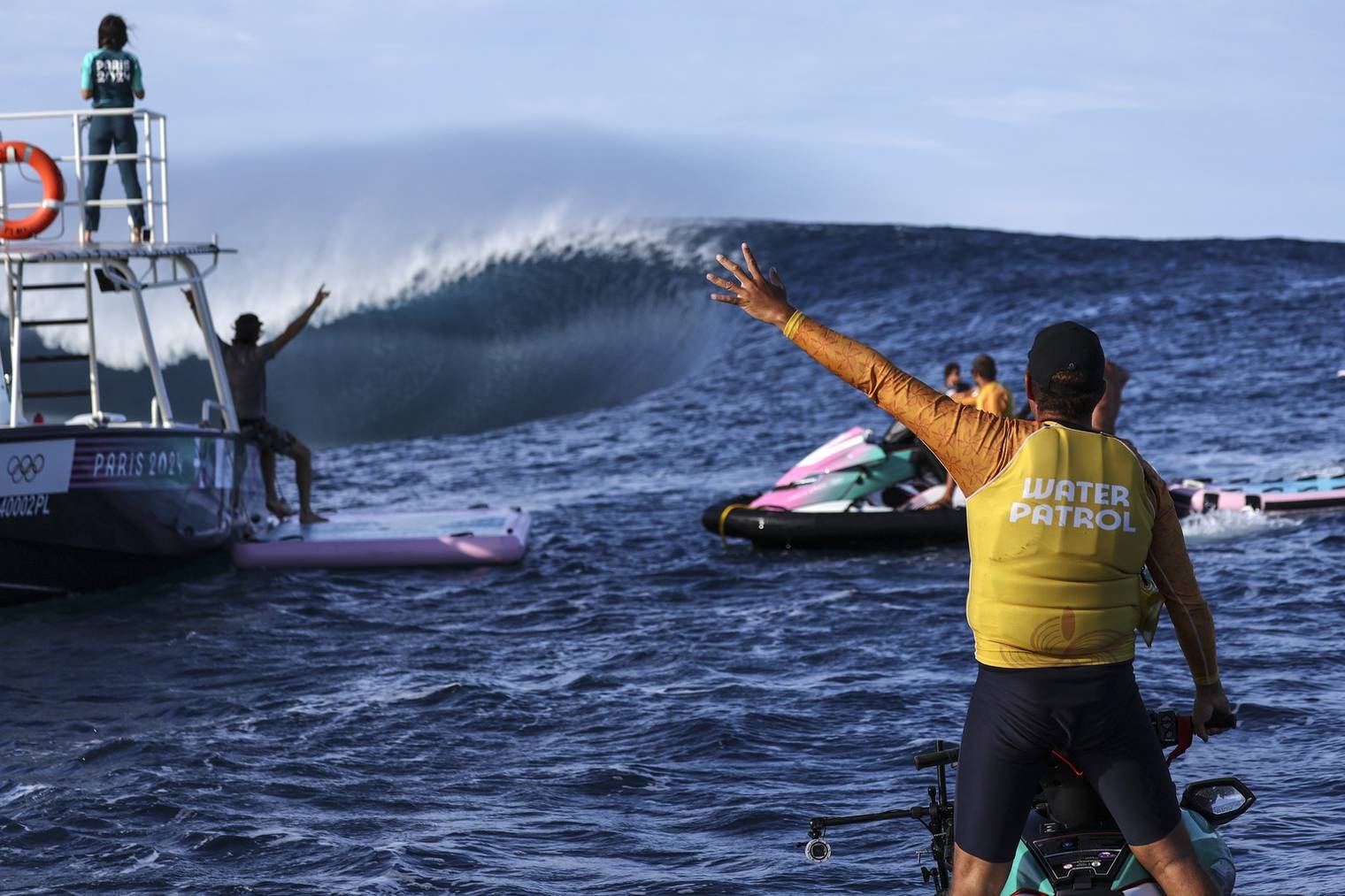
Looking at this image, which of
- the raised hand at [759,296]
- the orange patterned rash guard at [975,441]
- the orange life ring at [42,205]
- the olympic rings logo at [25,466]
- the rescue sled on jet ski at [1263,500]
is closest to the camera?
the orange patterned rash guard at [975,441]

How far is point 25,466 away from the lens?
34.9ft

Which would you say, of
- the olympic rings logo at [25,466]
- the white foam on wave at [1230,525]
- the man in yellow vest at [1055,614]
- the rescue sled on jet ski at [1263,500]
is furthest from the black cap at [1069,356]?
the rescue sled on jet ski at [1263,500]

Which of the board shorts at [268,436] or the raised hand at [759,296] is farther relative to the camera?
the board shorts at [268,436]

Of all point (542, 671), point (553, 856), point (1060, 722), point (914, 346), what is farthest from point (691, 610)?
point (914, 346)

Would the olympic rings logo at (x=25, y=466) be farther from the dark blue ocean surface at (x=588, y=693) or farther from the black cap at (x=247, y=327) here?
the black cap at (x=247, y=327)

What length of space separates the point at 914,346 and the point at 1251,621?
63.3 feet

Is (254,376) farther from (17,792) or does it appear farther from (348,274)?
(348,274)

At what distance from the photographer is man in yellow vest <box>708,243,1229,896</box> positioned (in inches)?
134

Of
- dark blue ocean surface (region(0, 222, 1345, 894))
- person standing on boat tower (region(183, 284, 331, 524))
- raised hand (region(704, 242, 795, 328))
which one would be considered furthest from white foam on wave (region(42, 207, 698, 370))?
raised hand (region(704, 242, 795, 328))

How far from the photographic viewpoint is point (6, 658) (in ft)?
32.7

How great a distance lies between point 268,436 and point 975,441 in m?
10.9

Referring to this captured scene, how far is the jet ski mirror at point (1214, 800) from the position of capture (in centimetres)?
381

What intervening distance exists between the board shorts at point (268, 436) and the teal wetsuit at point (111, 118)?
78.4 inches

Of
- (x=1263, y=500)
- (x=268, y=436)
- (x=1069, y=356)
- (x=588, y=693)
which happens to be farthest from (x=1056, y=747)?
(x=268, y=436)
